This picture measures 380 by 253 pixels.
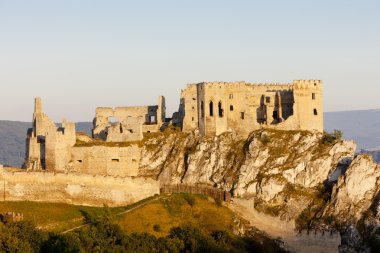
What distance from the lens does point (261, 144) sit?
84625 millimetres

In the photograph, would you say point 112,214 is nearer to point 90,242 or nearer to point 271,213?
point 90,242

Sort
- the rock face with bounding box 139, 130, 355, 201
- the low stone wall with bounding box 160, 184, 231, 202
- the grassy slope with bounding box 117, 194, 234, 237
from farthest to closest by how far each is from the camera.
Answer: the rock face with bounding box 139, 130, 355, 201, the low stone wall with bounding box 160, 184, 231, 202, the grassy slope with bounding box 117, 194, 234, 237

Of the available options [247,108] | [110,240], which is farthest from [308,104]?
[110,240]

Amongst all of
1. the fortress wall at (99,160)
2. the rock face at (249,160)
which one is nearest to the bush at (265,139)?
the rock face at (249,160)

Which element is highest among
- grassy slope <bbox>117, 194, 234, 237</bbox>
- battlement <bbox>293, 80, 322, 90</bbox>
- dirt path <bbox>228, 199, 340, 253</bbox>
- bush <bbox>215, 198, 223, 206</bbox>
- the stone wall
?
battlement <bbox>293, 80, 322, 90</bbox>

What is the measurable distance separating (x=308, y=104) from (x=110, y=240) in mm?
29590

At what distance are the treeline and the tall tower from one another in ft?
54.1

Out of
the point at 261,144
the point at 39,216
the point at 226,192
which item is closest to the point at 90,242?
the point at 39,216

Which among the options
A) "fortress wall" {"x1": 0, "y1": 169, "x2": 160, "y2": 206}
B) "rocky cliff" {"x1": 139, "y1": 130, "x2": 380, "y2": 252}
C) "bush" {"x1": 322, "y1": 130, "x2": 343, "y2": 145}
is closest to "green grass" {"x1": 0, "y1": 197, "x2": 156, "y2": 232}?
"fortress wall" {"x1": 0, "y1": 169, "x2": 160, "y2": 206}

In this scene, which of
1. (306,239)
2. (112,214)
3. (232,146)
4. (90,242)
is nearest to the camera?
(90,242)

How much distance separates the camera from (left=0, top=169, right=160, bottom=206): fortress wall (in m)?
74.9

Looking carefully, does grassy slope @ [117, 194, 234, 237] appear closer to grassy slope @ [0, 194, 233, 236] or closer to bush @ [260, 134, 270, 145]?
grassy slope @ [0, 194, 233, 236]

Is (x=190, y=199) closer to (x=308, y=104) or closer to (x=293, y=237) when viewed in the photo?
(x=293, y=237)

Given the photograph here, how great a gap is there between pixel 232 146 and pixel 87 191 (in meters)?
17.1
